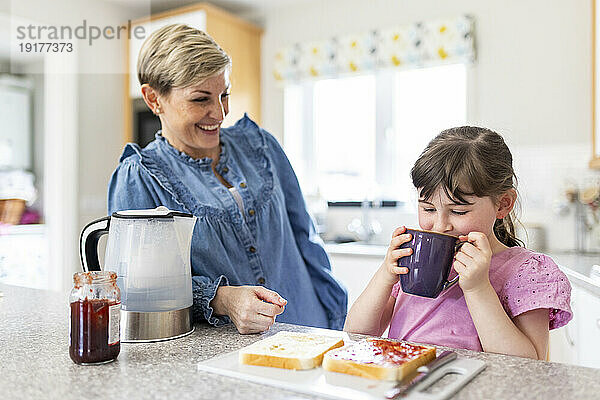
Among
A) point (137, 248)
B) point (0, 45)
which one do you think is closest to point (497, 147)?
point (137, 248)

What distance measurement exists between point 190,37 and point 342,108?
8.77 ft

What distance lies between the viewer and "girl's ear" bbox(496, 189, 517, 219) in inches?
40.6

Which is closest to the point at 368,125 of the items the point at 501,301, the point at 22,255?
the point at 501,301

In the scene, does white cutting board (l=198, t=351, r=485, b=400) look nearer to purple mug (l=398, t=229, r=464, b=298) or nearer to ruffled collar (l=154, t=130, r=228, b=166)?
purple mug (l=398, t=229, r=464, b=298)

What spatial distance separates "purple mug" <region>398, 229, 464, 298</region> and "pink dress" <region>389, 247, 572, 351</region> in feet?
0.36

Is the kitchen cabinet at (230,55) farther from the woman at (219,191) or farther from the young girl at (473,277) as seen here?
the young girl at (473,277)

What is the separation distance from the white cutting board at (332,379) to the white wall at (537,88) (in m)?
2.51

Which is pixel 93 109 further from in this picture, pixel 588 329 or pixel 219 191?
pixel 588 329

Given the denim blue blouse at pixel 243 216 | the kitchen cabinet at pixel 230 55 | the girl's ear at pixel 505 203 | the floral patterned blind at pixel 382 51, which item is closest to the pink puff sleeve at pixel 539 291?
the girl's ear at pixel 505 203

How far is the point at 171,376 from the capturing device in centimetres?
76

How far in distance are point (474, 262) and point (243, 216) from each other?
0.58 metres

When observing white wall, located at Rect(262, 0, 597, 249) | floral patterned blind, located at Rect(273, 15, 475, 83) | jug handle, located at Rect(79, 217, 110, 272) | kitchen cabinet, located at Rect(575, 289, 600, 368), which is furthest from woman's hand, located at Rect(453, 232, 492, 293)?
floral patterned blind, located at Rect(273, 15, 475, 83)

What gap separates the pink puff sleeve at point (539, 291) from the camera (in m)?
0.90

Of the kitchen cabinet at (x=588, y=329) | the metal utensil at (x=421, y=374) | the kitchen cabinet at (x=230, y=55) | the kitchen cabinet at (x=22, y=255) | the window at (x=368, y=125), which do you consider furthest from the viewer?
the kitchen cabinet at (x=22, y=255)
